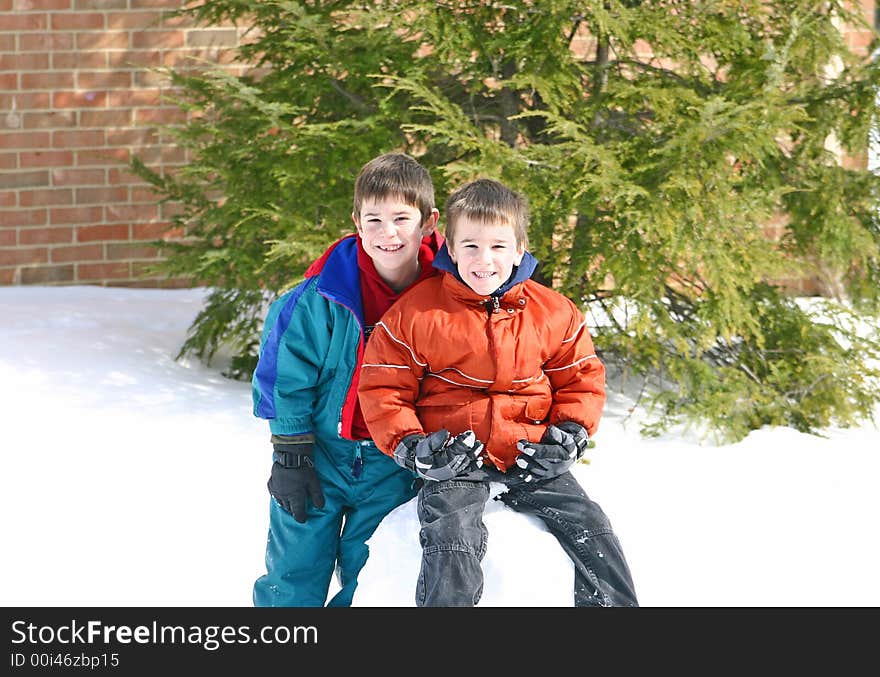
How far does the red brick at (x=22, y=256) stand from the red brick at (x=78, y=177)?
1.55 ft

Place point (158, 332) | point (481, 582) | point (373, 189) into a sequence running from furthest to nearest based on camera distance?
point (158, 332), point (373, 189), point (481, 582)

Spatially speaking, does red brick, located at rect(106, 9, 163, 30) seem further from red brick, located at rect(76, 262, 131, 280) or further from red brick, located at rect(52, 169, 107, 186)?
red brick, located at rect(76, 262, 131, 280)

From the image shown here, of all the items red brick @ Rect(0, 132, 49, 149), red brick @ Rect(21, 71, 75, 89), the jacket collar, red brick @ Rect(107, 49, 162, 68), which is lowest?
the jacket collar

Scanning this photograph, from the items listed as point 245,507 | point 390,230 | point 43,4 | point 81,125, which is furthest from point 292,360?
point 43,4

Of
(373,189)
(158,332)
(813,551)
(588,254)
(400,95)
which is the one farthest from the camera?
(158,332)

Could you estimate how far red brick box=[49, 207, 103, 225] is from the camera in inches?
298

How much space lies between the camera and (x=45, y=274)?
7617mm

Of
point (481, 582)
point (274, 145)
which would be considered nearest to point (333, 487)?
point (481, 582)

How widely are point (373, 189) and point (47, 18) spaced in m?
5.53

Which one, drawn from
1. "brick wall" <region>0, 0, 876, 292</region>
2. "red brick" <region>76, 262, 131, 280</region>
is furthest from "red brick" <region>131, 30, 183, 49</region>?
"red brick" <region>76, 262, 131, 280</region>

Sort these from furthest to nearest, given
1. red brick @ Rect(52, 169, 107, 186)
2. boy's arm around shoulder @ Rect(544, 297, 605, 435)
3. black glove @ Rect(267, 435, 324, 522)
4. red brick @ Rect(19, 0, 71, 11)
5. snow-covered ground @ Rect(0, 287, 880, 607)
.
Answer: red brick @ Rect(52, 169, 107, 186) → red brick @ Rect(19, 0, 71, 11) → snow-covered ground @ Rect(0, 287, 880, 607) → black glove @ Rect(267, 435, 324, 522) → boy's arm around shoulder @ Rect(544, 297, 605, 435)

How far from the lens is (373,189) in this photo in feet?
8.87

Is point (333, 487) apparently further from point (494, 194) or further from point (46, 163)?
point (46, 163)

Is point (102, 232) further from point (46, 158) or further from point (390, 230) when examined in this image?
point (390, 230)
